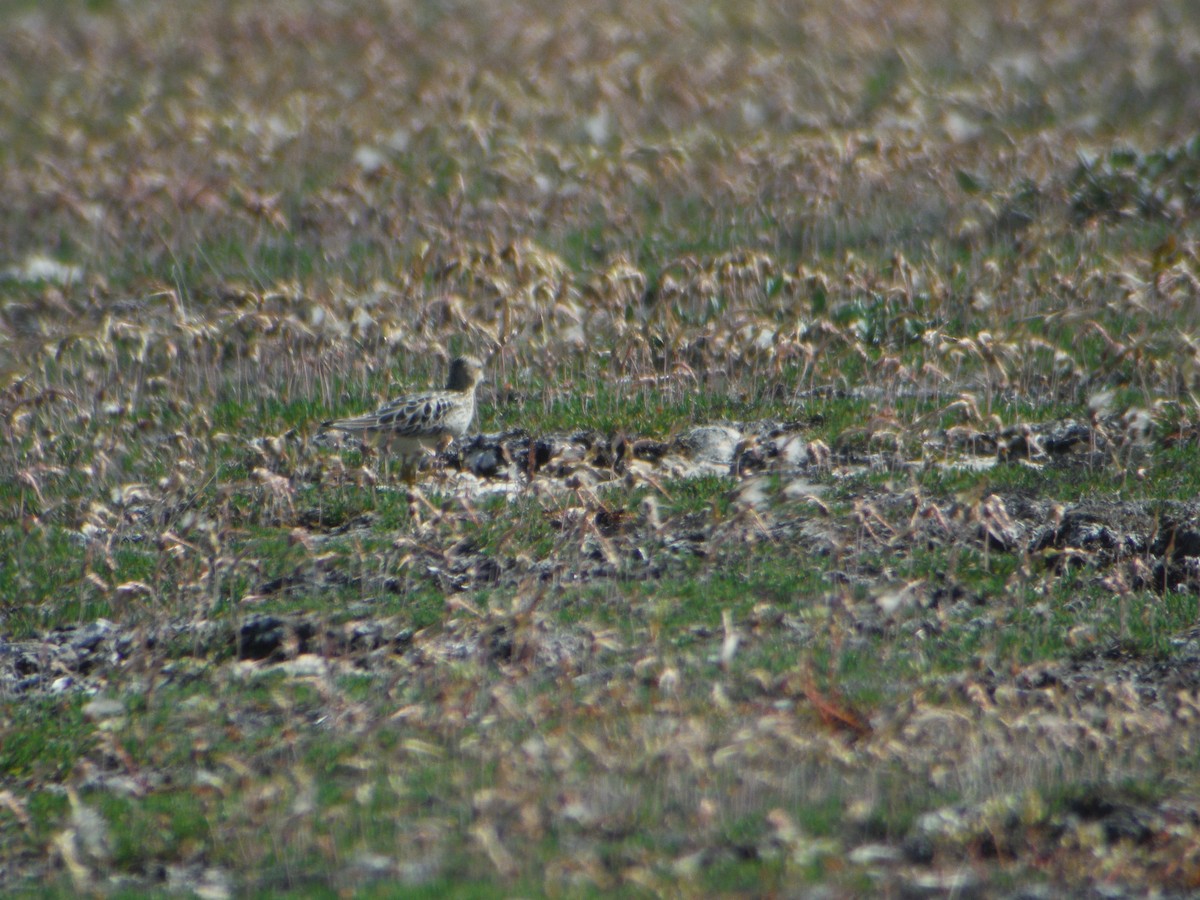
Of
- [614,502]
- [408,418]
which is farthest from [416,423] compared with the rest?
[614,502]

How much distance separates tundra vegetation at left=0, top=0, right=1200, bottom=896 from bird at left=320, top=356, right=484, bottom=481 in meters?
0.20

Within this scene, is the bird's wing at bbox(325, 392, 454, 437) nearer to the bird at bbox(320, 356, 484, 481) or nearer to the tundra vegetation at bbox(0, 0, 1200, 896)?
the bird at bbox(320, 356, 484, 481)

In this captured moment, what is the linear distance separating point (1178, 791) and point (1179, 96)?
16.2 metres

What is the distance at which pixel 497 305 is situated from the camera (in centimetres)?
1349

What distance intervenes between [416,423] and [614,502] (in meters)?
1.55

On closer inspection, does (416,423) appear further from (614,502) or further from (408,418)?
(614,502)

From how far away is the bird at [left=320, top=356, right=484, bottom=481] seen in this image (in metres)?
11.0

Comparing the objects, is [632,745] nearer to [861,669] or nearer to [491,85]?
[861,669]

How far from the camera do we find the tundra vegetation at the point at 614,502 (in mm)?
6965

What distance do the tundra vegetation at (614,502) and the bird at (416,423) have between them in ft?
0.65

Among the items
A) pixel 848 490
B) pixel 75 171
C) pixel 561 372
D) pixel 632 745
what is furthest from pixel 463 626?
pixel 75 171

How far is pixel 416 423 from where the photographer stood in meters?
11.0

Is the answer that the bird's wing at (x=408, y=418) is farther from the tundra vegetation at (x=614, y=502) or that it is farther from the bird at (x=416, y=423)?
the tundra vegetation at (x=614, y=502)

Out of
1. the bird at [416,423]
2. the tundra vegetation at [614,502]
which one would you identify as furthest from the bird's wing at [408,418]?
the tundra vegetation at [614,502]
